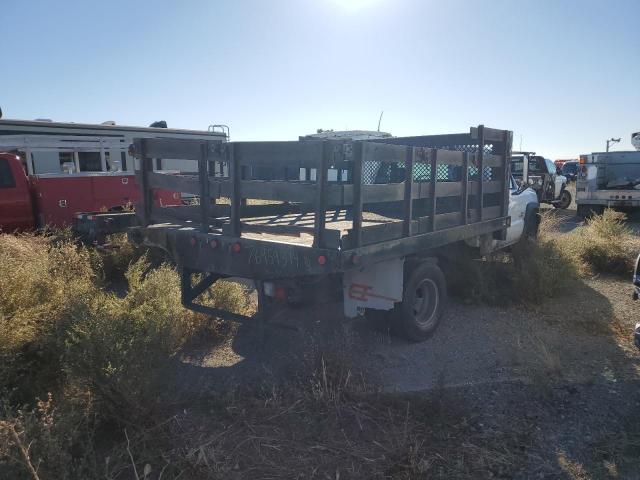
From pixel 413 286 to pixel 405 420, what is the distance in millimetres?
1712

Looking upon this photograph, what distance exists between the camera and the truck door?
28.0 ft

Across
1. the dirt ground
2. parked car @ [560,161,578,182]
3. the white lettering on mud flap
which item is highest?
parked car @ [560,161,578,182]

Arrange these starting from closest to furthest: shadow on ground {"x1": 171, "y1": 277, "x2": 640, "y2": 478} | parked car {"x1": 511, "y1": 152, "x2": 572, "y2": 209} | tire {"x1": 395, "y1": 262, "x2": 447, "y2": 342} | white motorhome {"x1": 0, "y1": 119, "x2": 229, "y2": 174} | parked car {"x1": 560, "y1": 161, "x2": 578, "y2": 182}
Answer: shadow on ground {"x1": 171, "y1": 277, "x2": 640, "y2": 478}, tire {"x1": 395, "y1": 262, "x2": 447, "y2": 342}, white motorhome {"x1": 0, "y1": 119, "x2": 229, "y2": 174}, parked car {"x1": 511, "y1": 152, "x2": 572, "y2": 209}, parked car {"x1": 560, "y1": 161, "x2": 578, "y2": 182}

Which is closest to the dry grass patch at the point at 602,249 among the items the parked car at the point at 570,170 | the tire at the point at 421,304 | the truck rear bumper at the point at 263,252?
the tire at the point at 421,304

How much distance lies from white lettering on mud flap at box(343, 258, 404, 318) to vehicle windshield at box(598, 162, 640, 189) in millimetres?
13955

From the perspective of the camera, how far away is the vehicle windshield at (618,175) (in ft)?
50.6

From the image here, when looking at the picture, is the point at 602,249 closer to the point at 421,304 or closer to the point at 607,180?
the point at 421,304

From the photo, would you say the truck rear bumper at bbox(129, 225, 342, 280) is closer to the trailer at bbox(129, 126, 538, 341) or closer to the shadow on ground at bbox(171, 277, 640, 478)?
the trailer at bbox(129, 126, 538, 341)

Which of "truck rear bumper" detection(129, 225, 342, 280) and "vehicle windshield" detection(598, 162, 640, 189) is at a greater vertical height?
"vehicle windshield" detection(598, 162, 640, 189)

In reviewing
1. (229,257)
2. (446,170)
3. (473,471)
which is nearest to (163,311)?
(229,257)

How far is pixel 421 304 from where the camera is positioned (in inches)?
211

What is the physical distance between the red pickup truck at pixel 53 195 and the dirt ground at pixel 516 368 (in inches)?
171

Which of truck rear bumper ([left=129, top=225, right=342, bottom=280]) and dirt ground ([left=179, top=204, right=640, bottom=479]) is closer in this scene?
dirt ground ([left=179, top=204, right=640, bottom=479])

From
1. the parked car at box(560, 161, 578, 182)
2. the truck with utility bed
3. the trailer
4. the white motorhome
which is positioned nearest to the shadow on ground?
the trailer
